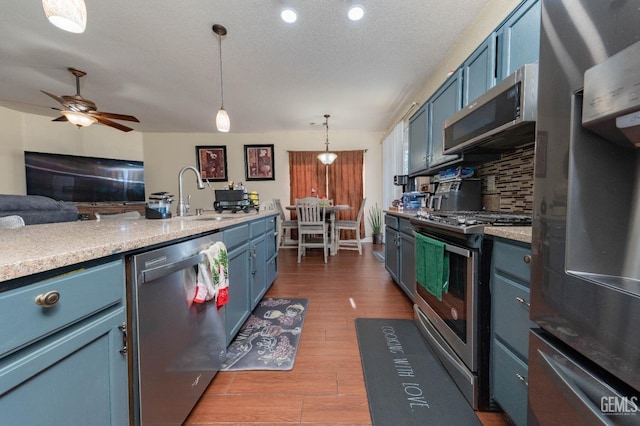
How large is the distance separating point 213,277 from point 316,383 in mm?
785

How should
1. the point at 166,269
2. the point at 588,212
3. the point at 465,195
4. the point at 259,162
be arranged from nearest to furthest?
the point at 588,212 < the point at 166,269 < the point at 465,195 < the point at 259,162

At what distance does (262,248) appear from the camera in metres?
2.27

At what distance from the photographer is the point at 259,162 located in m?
5.63

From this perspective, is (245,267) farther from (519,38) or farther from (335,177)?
(335,177)

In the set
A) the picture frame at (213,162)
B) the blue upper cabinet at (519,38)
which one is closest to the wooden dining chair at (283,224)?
the picture frame at (213,162)

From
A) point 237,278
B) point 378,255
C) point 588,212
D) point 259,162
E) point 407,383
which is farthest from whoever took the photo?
point 259,162

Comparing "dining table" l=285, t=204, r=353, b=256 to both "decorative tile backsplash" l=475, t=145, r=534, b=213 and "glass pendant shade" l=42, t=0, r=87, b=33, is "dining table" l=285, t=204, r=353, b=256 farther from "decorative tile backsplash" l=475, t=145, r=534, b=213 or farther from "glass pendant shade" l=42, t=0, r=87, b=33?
"glass pendant shade" l=42, t=0, r=87, b=33

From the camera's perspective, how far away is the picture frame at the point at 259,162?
221 inches

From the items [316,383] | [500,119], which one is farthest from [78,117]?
[500,119]

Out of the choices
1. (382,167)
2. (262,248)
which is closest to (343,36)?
(262,248)

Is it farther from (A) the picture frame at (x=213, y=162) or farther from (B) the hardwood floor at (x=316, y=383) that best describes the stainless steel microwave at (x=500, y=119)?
(A) the picture frame at (x=213, y=162)

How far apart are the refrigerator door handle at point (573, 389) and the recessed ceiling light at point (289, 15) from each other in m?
2.59

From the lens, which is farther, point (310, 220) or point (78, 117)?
point (310, 220)

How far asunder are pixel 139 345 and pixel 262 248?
4.93 feet
